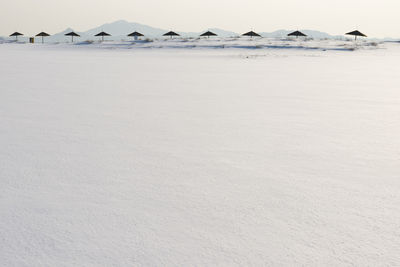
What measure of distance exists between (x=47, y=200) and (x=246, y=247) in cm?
126

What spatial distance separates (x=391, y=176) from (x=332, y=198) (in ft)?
2.29

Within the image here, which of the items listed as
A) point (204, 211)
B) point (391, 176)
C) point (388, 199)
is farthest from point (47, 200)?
point (391, 176)

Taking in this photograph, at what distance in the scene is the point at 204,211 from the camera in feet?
7.59

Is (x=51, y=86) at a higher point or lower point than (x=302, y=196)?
higher

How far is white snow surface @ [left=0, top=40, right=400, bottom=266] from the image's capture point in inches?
74.1

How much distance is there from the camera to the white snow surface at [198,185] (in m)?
1.88

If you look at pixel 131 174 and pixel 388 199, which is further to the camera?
pixel 131 174

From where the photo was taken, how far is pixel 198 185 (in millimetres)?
2744

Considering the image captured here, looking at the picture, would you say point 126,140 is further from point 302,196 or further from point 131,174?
point 302,196

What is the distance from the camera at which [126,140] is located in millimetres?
3932

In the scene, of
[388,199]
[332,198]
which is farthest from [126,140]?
[388,199]

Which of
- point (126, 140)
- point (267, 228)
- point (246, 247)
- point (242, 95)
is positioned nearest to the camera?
point (246, 247)

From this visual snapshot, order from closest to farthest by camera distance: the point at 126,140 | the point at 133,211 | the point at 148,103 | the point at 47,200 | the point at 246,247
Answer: the point at 246,247
the point at 133,211
the point at 47,200
the point at 126,140
the point at 148,103

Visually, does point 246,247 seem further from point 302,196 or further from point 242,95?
point 242,95
